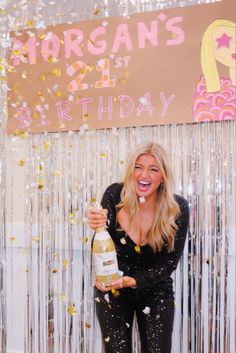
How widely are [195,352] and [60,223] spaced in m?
0.74

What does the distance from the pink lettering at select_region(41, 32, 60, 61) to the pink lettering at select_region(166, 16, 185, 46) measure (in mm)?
476

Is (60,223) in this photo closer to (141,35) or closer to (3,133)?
(3,133)

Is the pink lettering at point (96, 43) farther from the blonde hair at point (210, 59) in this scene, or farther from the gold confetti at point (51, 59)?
the blonde hair at point (210, 59)

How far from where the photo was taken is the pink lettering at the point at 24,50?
1.86 m

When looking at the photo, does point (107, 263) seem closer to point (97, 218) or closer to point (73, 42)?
point (97, 218)

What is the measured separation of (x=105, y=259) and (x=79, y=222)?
10.9 inches

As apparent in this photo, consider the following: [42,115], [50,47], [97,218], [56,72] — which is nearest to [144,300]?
[97,218]

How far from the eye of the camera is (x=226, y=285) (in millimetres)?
1624

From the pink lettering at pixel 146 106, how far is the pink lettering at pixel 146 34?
0.65 feet

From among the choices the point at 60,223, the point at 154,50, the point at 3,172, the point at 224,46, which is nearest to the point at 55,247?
the point at 60,223

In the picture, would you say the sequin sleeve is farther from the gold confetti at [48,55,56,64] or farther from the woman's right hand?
the gold confetti at [48,55,56,64]

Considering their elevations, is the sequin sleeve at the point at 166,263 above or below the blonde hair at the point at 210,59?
below

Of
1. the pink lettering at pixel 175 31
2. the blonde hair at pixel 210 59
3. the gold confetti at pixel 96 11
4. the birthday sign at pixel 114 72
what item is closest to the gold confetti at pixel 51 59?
the birthday sign at pixel 114 72

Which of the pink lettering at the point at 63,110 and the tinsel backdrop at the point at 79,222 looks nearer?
the tinsel backdrop at the point at 79,222
